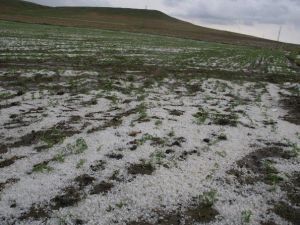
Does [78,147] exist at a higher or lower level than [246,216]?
higher

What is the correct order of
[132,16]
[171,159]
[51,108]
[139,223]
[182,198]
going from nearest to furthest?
[139,223] → [182,198] → [171,159] → [51,108] → [132,16]

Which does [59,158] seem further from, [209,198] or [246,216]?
[246,216]

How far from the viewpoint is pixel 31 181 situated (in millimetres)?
8641

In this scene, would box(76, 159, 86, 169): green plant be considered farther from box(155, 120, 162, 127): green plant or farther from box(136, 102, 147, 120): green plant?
box(136, 102, 147, 120): green plant

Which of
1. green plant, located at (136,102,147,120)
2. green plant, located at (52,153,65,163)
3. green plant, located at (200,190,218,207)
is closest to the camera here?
green plant, located at (200,190,218,207)

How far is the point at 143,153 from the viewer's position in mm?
10523

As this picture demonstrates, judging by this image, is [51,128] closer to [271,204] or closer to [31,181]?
[31,181]

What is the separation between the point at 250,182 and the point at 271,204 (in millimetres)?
993

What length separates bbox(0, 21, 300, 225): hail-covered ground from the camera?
7.83 metres

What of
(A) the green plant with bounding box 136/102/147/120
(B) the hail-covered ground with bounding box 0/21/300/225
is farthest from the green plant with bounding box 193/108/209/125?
(A) the green plant with bounding box 136/102/147/120

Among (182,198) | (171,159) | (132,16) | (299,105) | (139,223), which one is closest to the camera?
(139,223)

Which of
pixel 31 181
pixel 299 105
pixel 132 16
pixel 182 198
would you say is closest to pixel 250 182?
pixel 182 198

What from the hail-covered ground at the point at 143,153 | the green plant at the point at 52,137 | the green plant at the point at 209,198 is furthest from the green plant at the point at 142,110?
the green plant at the point at 209,198

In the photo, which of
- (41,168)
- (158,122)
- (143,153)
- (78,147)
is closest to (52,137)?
(78,147)
